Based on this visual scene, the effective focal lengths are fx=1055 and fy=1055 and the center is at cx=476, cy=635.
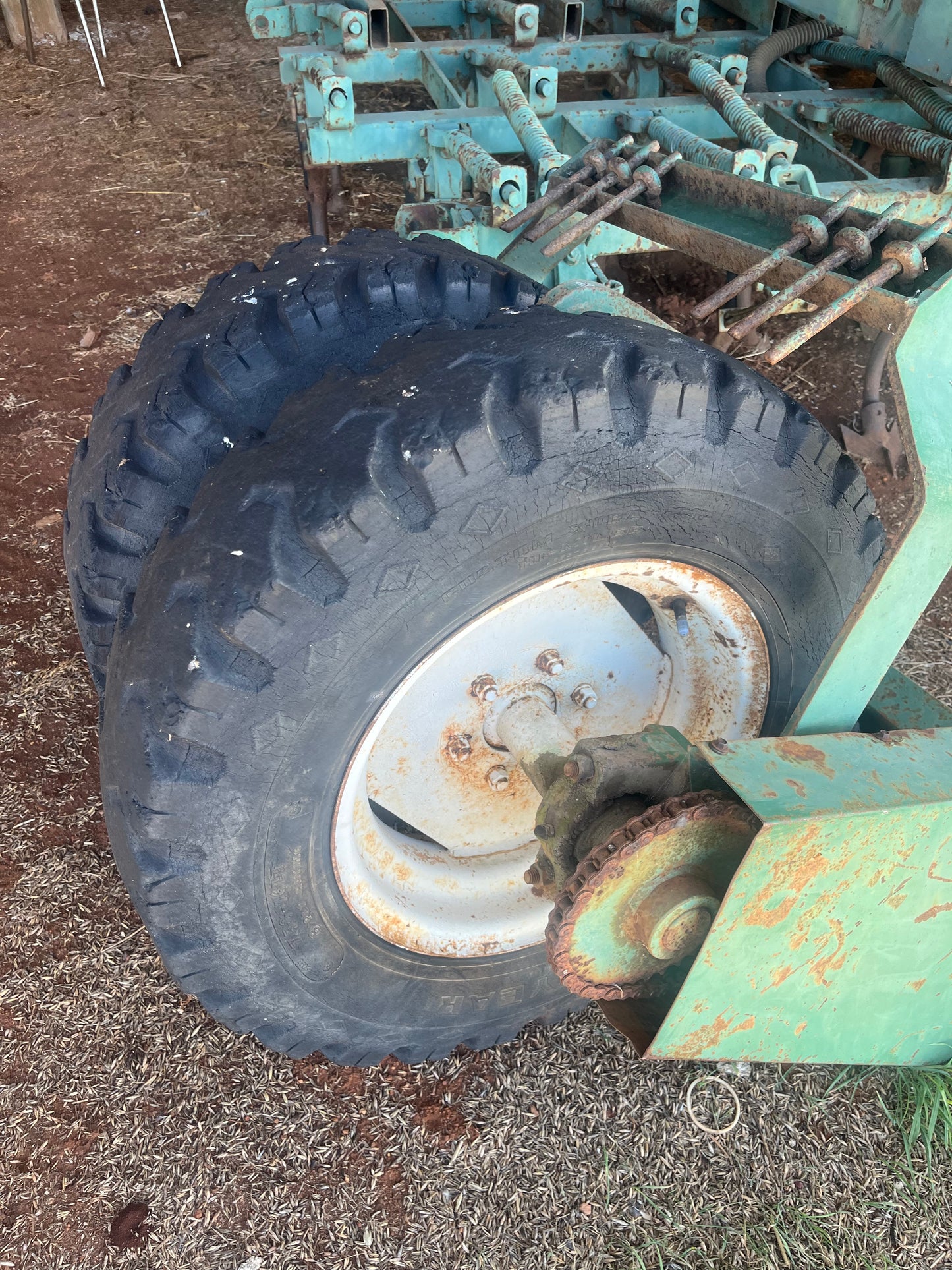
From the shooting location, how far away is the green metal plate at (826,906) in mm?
1580

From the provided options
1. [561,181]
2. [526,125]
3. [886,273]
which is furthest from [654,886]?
[526,125]

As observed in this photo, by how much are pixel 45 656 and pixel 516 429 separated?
2.06 m

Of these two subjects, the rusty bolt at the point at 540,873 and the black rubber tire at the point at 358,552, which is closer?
the black rubber tire at the point at 358,552

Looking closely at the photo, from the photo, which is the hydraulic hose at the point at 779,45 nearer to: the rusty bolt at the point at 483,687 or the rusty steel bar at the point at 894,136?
the rusty steel bar at the point at 894,136

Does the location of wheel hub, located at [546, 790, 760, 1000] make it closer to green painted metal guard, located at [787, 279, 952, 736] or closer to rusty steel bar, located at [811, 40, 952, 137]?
green painted metal guard, located at [787, 279, 952, 736]

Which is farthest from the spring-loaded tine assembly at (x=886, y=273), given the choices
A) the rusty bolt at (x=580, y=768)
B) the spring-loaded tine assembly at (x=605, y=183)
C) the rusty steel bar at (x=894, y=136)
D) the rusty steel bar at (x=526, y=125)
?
the rusty steel bar at (x=894, y=136)

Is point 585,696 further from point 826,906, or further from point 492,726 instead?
point 826,906

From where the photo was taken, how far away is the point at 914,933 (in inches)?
69.5

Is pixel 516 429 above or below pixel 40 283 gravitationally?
above

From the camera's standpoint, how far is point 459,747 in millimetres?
2119

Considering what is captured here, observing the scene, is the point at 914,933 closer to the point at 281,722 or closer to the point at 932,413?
the point at 932,413

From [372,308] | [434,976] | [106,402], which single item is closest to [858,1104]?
[434,976]

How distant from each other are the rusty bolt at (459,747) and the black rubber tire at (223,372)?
68 centimetres

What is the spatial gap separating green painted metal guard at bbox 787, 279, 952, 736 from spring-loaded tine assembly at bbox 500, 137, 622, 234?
1.15 m
